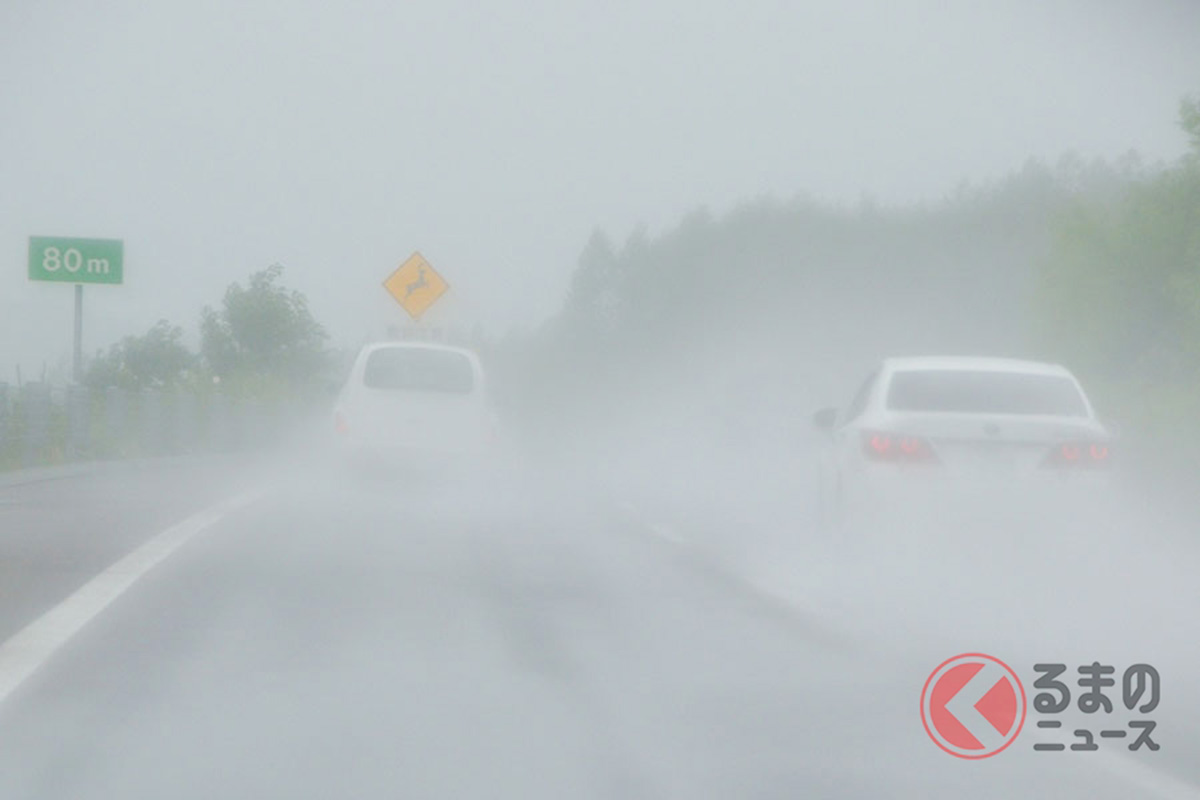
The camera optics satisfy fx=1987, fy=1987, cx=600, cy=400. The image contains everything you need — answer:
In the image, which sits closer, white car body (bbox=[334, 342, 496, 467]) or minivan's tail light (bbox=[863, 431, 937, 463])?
minivan's tail light (bbox=[863, 431, 937, 463])

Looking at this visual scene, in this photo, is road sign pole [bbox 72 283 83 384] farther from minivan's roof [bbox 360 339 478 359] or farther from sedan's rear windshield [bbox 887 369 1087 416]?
sedan's rear windshield [bbox 887 369 1087 416]

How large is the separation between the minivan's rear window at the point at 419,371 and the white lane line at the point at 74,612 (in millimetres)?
6507

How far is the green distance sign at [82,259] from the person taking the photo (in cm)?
4225

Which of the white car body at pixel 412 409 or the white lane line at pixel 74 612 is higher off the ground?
the white car body at pixel 412 409

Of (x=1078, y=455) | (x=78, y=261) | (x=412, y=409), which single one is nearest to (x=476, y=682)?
(x=1078, y=455)

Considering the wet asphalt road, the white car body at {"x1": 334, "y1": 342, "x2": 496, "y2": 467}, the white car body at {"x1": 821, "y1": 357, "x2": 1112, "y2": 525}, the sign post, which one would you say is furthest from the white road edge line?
the sign post

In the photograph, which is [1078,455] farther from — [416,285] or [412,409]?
[416,285]

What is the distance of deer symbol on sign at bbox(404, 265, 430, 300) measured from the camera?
41.8 meters

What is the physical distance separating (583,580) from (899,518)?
6.85ft

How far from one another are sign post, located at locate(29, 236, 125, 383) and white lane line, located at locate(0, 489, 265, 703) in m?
26.8

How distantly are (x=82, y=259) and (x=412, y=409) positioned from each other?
868 inches

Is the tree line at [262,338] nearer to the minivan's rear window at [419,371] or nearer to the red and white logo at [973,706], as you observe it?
the minivan's rear window at [419,371]

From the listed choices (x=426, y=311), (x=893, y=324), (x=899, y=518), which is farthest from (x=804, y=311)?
(x=899, y=518)

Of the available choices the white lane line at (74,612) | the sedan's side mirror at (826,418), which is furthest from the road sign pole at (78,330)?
the sedan's side mirror at (826,418)
